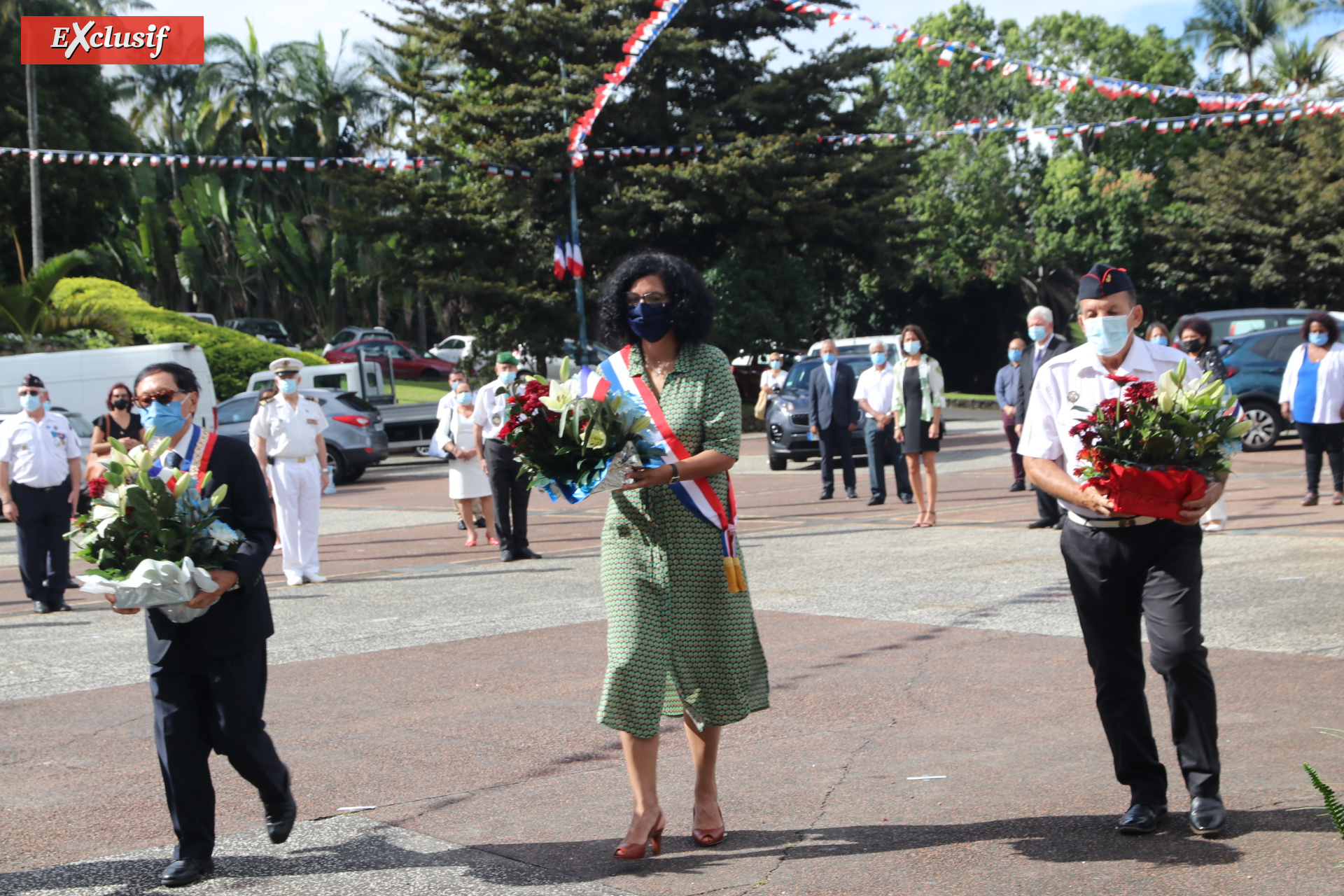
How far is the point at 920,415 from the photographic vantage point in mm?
13148

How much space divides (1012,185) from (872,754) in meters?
43.7

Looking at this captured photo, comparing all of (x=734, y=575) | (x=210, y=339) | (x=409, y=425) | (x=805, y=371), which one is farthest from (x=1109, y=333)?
(x=210, y=339)

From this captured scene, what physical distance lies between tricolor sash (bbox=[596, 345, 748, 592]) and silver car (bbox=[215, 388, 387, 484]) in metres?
19.0

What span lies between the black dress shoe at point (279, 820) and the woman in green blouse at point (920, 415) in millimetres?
9243

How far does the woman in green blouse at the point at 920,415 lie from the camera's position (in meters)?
13.0

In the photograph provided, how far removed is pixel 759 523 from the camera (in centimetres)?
1416

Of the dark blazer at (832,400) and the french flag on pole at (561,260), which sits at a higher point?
the french flag on pole at (561,260)

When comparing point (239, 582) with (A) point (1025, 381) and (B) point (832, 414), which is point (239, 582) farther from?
(B) point (832, 414)

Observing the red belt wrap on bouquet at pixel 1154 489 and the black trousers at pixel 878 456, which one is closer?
the red belt wrap on bouquet at pixel 1154 489

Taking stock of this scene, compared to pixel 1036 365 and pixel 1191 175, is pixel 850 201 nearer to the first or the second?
pixel 1191 175

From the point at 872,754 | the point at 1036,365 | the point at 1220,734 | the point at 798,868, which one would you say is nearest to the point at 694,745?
the point at 798,868

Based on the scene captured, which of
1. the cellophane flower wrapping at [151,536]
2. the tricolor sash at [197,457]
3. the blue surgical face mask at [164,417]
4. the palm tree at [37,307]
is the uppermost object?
the palm tree at [37,307]

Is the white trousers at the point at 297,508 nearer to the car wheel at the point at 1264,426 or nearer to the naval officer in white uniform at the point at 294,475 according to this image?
the naval officer in white uniform at the point at 294,475

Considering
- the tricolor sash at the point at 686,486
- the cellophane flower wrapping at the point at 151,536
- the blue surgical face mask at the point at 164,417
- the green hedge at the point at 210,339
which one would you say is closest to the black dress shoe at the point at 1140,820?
the tricolor sash at the point at 686,486
